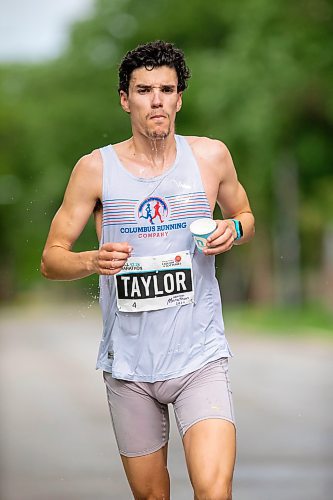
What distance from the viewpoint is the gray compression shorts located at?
4.62 m

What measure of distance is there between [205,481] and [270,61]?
30034 millimetres

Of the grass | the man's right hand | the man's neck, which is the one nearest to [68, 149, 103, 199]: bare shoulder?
the man's neck

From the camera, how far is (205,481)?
444 centimetres

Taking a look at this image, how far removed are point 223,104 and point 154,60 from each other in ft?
104

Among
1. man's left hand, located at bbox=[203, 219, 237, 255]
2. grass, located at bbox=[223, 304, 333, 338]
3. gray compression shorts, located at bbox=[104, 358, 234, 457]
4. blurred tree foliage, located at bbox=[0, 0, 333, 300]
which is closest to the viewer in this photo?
man's left hand, located at bbox=[203, 219, 237, 255]

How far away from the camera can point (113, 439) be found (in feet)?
36.6

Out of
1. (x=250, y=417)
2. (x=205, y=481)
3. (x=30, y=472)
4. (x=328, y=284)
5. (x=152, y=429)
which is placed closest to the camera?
(x=205, y=481)

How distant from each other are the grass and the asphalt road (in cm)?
764

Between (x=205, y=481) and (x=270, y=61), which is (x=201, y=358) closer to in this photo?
(x=205, y=481)

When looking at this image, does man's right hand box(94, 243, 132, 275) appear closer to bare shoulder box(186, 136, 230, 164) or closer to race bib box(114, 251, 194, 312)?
race bib box(114, 251, 194, 312)

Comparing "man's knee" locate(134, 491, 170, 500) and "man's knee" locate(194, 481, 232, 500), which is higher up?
"man's knee" locate(194, 481, 232, 500)

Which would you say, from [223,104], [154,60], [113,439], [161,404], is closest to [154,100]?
[154,60]

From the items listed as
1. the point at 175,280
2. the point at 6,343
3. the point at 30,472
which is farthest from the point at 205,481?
the point at 6,343

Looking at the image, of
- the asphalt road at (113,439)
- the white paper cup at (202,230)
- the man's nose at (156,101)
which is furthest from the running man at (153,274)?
the asphalt road at (113,439)
